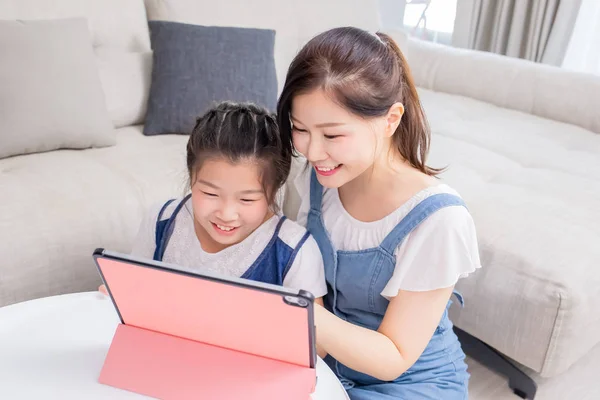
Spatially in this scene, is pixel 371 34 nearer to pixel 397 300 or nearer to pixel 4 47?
pixel 397 300

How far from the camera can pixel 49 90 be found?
1.69m

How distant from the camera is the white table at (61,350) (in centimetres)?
78

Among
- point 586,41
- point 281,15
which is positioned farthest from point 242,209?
point 586,41

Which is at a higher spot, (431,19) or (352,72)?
(352,72)

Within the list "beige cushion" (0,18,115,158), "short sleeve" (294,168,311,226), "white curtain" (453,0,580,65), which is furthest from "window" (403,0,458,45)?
"short sleeve" (294,168,311,226)

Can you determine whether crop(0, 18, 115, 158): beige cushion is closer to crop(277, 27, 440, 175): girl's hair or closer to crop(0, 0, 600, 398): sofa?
crop(0, 0, 600, 398): sofa

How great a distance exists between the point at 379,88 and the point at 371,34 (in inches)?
3.7

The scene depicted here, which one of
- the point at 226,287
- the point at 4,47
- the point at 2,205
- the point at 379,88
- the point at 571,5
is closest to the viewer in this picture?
the point at 226,287

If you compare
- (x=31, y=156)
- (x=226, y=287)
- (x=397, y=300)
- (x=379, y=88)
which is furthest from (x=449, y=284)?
(x=31, y=156)

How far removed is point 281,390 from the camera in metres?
0.72

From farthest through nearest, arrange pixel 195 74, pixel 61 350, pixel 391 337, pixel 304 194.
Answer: pixel 195 74, pixel 304 194, pixel 391 337, pixel 61 350

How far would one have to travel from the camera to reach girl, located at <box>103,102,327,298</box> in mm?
969

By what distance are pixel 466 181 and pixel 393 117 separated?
0.78m

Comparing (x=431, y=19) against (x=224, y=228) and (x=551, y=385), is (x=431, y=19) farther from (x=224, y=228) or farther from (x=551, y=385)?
(x=224, y=228)
